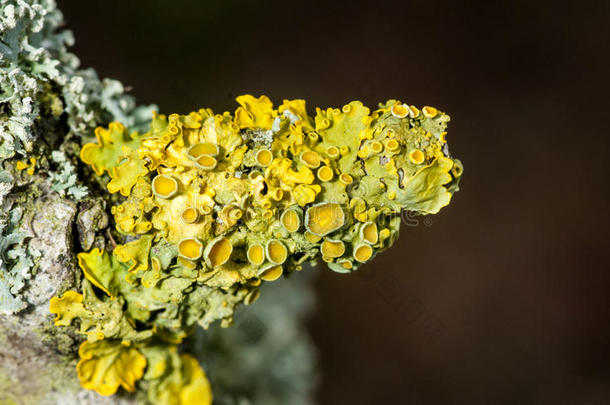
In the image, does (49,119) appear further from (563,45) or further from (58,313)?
(563,45)

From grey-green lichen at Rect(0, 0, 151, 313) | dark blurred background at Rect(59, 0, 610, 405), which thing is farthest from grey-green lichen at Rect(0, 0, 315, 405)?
dark blurred background at Rect(59, 0, 610, 405)

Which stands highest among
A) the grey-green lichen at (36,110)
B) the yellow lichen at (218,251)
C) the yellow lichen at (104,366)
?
the grey-green lichen at (36,110)

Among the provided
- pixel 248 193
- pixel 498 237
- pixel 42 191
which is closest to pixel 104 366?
pixel 42 191

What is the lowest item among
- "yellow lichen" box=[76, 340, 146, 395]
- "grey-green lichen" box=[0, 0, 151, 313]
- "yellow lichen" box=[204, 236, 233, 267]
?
"yellow lichen" box=[76, 340, 146, 395]

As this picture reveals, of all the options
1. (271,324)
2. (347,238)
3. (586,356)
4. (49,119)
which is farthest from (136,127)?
(586,356)

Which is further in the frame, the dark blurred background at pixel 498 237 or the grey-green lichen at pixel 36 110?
the dark blurred background at pixel 498 237

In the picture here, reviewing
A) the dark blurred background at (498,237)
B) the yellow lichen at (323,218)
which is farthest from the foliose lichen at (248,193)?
the dark blurred background at (498,237)

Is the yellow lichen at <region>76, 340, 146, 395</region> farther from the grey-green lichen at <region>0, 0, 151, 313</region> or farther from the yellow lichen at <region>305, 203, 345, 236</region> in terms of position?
the yellow lichen at <region>305, 203, 345, 236</region>

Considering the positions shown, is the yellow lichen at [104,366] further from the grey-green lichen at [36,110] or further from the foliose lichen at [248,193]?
the grey-green lichen at [36,110]
